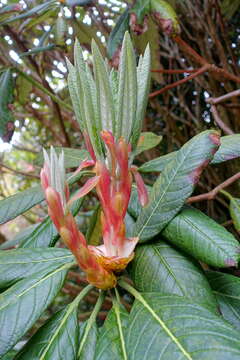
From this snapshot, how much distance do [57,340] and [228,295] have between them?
261mm

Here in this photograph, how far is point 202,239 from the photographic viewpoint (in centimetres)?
54

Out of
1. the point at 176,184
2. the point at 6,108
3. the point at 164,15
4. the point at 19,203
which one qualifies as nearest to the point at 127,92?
the point at 176,184

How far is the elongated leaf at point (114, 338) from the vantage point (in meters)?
0.46

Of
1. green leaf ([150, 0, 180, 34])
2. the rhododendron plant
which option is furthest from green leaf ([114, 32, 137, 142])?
green leaf ([150, 0, 180, 34])

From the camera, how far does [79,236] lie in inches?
20.0

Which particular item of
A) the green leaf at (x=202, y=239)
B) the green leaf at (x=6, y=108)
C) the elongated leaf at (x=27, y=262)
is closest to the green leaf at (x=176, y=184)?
the green leaf at (x=202, y=239)

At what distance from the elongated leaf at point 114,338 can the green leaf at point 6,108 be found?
618mm

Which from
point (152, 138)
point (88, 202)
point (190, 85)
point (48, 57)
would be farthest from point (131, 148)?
point (88, 202)

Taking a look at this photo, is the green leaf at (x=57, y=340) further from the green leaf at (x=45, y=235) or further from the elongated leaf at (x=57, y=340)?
the green leaf at (x=45, y=235)

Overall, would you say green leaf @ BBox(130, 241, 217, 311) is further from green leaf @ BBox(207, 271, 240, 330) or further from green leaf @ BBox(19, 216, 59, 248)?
green leaf @ BBox(19, 216, 59, 248)

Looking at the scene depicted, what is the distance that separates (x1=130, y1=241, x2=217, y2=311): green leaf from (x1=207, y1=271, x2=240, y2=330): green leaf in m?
0.08

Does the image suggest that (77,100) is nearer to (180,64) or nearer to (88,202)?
(180,64)

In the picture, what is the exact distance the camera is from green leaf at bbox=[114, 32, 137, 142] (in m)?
0.51

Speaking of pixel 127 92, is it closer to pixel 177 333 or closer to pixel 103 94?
pixel 103 94
